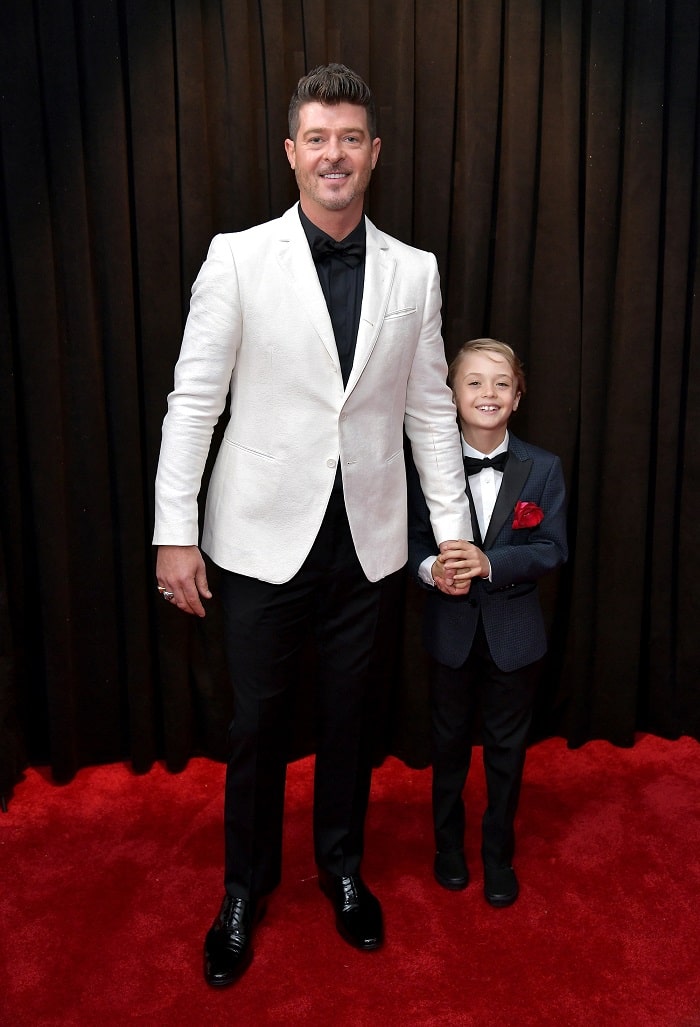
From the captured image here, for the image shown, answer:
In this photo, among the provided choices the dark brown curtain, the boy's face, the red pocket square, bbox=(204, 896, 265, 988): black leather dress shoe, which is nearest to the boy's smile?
the boy's face

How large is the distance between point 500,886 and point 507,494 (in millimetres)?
908

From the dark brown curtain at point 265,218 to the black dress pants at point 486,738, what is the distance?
20 cm

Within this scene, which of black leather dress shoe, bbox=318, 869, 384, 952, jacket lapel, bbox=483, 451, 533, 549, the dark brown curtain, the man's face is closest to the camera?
the man's face

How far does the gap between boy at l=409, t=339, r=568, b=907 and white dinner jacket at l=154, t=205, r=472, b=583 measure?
21 centimetres

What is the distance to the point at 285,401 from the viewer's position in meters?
1.94

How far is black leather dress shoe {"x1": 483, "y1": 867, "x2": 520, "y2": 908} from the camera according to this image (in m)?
2.26

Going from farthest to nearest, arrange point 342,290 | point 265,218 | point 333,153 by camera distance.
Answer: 1. point 265,218
2. point 342,290
3. point 333,153

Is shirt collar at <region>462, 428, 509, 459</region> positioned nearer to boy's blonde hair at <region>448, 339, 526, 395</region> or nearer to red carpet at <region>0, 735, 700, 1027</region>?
boy's blonde hair at <region>448, 339, 526, 395</region>

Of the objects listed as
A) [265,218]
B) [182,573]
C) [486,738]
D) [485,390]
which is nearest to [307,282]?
[485,390]

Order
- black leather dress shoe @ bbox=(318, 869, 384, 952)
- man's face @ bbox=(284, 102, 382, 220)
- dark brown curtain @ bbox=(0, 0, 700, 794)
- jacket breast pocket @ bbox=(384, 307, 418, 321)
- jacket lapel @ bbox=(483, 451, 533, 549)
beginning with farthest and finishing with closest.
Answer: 1. dark brown curtain @ bbox=(0, 0, 700, 794)
2. jacket lapel @ bbox=(483, 451, 533, 549)
3. black leather dress shoe @ bbox=(318, 869, 384, 952)
4. jacket breast pocket @ bbox=(384, 307, 418, 321)
5. man's face @ bbox=(284, 102, 382, 220)

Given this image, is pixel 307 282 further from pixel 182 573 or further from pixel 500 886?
pixel 500 886

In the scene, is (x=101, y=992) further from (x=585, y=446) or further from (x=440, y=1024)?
(x=585, y=446)

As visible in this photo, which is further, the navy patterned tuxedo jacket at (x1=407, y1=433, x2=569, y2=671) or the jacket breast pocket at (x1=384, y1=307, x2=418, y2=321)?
the navy patterned tuxedo jacket at (x1=407, y1=433, x2=569, y2=671)

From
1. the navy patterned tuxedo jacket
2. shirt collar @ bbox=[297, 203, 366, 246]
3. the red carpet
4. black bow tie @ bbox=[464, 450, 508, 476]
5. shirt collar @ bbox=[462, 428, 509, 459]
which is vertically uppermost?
shirt collar @ bbox=[297, 203, 366, 246]
